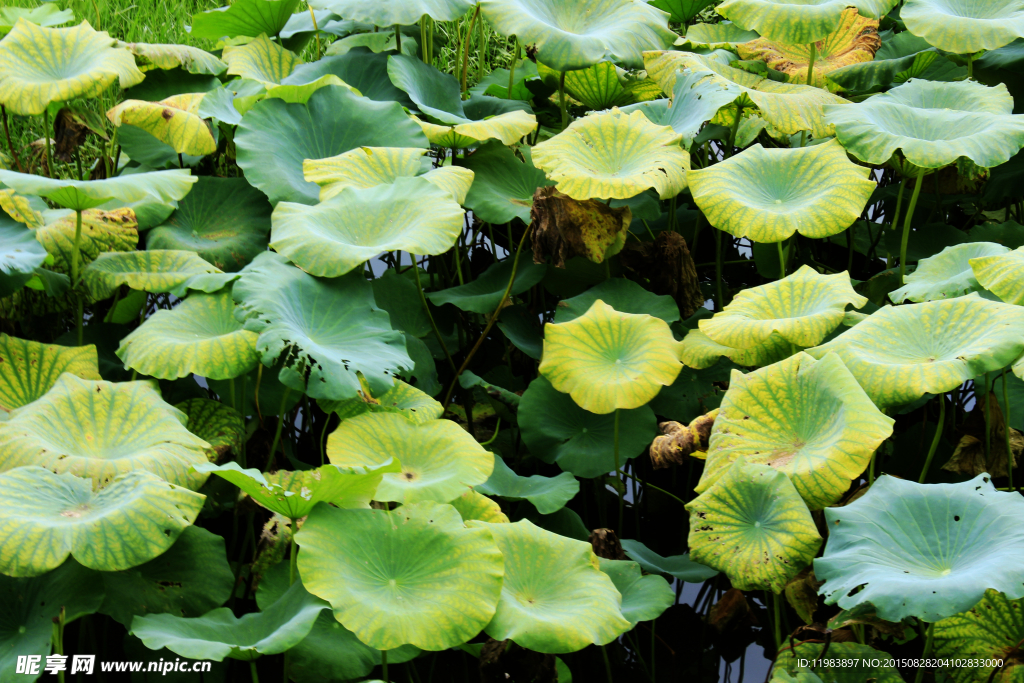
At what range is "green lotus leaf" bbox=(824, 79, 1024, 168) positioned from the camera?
2104mm

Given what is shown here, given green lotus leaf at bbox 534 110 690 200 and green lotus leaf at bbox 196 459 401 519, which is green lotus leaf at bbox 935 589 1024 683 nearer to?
green lotus leaf at bbox 196 459 401 519

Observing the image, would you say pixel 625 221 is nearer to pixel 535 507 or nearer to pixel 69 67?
pixel 535 507

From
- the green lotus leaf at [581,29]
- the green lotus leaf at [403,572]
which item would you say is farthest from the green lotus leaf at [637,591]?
the green lotus leaf at [581,29]

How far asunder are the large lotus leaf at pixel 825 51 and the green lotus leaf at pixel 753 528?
169 cm

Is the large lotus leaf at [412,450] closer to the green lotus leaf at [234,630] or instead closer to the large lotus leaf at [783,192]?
the green lotus leaf at [234,630]

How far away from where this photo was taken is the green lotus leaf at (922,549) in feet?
4.04

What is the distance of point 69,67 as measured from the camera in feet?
8.54

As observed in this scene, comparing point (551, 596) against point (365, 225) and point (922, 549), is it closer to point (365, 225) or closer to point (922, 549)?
point (922, 549)

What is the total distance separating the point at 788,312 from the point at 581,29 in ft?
4.17

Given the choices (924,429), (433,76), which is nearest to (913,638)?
(924,429)

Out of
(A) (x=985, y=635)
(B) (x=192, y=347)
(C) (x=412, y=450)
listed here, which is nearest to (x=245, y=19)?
(B) (x=192, y=347)

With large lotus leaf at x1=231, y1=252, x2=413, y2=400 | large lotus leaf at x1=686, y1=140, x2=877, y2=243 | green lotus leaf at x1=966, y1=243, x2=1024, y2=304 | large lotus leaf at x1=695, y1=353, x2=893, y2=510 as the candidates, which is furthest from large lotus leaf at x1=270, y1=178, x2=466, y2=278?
green lotus leaf at x1=966, y1=243, x2=1024, y2=304

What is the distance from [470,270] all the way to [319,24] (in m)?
1.13

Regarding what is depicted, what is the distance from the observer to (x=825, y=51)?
2932 mm
